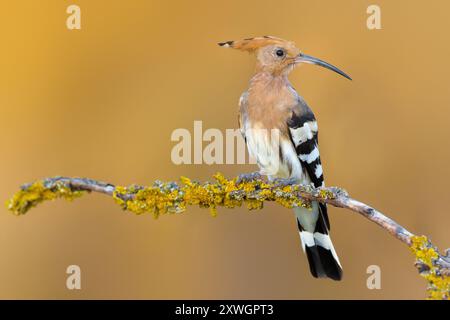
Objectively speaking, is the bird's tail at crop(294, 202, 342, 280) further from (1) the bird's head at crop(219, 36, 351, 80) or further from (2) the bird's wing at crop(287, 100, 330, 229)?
(1) the bird's head at crop(219, 36, 351, 80)

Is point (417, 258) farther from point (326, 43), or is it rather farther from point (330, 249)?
point (326, 43)

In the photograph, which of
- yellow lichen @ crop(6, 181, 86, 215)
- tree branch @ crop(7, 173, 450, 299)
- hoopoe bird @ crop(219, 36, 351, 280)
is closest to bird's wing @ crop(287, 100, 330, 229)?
hoopoe bird @ crop(219, 36, 351, 280)

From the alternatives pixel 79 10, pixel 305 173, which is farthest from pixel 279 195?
pixel 79 10

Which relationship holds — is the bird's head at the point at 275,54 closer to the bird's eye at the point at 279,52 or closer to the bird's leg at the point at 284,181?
the bird's eye at the point at 279,52

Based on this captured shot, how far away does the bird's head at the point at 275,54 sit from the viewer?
4172 millimetres

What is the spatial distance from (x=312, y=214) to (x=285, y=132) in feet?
1.84

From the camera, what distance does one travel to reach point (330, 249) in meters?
4.16

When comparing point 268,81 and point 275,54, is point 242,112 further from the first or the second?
point 275,54

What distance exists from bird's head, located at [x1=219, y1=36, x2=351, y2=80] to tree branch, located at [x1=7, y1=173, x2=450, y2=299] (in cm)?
88

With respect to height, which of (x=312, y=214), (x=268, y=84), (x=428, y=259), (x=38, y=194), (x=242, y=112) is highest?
(x=268, y=84)

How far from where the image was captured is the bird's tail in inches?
163

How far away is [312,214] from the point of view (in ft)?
13.8

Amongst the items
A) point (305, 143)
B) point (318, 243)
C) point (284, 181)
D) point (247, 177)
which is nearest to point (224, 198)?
point (247, 177)

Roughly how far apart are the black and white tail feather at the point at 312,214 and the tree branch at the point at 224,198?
537 millimetres
